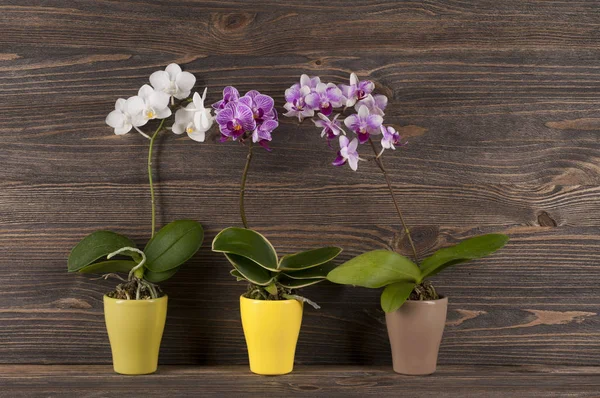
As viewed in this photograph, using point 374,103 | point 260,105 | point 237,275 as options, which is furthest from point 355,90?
point 237,275

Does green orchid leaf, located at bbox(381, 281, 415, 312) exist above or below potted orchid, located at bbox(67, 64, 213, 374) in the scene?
below

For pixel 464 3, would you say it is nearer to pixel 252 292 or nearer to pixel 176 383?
pixel 252 292

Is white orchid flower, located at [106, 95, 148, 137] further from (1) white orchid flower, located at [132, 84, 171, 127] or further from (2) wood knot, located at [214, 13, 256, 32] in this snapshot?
(2) wood knot, located at [214, 13, 256, 32]

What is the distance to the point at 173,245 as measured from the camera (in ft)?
3.88

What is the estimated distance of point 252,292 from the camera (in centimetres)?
116

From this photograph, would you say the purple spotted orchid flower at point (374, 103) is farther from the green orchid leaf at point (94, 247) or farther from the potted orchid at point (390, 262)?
the green orchid leaf at point (94, 247)

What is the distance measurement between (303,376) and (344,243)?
0.27 metres

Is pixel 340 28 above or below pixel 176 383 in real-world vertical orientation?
above

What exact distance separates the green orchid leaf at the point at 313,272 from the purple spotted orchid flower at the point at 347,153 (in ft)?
0.62

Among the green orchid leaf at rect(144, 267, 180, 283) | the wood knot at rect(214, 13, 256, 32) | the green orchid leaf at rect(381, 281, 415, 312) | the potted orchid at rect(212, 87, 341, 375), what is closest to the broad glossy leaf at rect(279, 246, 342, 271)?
the potted orchid at rect(212, 87, 341, 375)

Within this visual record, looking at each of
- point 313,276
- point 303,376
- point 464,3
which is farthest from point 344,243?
point 464,3

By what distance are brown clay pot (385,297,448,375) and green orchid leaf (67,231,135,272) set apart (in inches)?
20.4

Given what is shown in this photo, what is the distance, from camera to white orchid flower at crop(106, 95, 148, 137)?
1209mm

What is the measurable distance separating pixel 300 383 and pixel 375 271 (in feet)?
0.80
